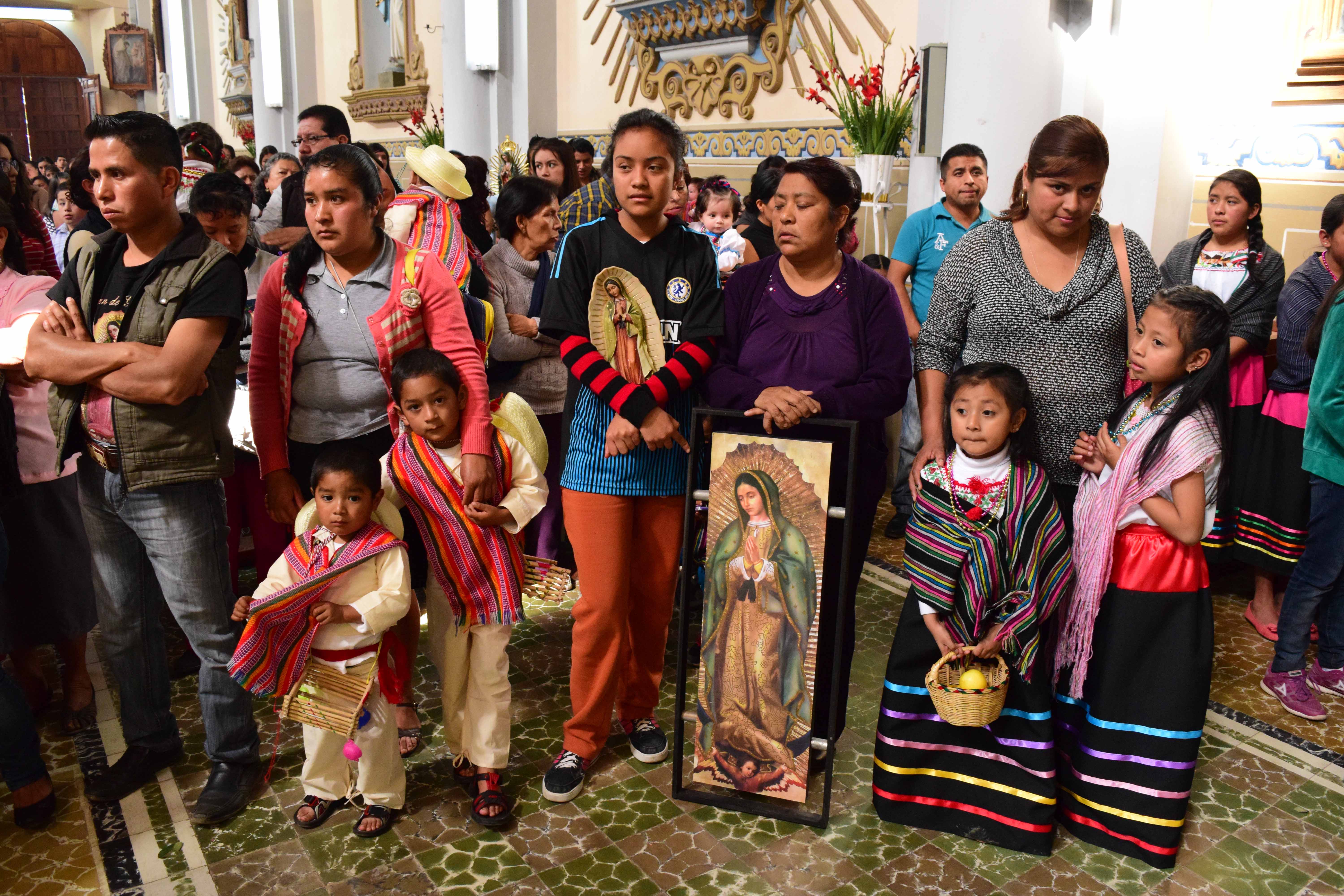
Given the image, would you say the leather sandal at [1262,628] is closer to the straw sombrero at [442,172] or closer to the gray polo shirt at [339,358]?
the gray polo shirt at [339,358]

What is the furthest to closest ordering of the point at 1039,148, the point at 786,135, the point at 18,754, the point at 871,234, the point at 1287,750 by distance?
the point at 786,135 < the point at 871,234 < the point at 1287,750 < the point at 18,754 < the point at 1039,148

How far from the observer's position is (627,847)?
238cm

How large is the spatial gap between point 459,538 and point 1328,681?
2.79 meters

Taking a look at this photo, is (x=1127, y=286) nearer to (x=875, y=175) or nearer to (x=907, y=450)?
(x=907, y=450)

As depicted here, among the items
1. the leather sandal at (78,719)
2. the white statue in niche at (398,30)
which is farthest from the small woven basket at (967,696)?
the white statue in niche at (398,30)

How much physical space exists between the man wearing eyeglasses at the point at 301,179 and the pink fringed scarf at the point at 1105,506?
3.24m

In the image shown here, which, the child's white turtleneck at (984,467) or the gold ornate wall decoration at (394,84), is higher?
the gold ornate wall decoration at (394,84)

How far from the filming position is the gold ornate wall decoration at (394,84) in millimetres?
10180

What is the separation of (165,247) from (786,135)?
14.3 ft

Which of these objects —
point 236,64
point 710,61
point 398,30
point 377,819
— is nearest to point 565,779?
point 377,819

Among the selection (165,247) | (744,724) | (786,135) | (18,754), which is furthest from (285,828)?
(786,135)

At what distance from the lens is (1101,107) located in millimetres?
4562

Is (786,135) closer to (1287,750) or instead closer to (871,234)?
(871,234)

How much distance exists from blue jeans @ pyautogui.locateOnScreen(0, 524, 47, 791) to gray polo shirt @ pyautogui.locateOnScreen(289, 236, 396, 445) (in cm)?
79
